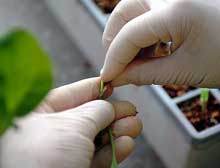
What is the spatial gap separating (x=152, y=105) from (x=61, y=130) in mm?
567

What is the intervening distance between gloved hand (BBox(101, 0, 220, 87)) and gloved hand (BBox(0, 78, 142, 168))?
7 centimetres

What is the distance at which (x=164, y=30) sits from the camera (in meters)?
0.60

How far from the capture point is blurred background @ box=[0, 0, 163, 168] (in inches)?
48.7

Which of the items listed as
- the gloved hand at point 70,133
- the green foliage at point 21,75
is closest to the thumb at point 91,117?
the gloved hand at point 70,133

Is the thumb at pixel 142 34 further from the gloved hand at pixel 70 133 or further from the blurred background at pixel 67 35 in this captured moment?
the blurred background at pixel 67 35

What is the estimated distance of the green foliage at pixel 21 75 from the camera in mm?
163

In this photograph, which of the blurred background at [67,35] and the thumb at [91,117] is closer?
the thumb at [91,117]

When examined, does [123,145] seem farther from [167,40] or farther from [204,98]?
[204,98]

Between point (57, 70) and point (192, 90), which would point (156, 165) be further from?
point (57, 70)

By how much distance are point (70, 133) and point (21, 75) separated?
35cm

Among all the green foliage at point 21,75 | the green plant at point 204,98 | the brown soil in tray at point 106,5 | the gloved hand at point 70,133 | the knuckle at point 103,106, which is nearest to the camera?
the green foliage at point 21,75

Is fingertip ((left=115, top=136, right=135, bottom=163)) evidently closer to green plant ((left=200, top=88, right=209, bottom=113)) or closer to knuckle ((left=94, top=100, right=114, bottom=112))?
knuckle ((left=94, top=100, right=114, bottom=112))

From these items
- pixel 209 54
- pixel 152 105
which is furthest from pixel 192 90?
pixel 209 54

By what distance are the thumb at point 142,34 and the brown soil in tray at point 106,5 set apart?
1.95ft
